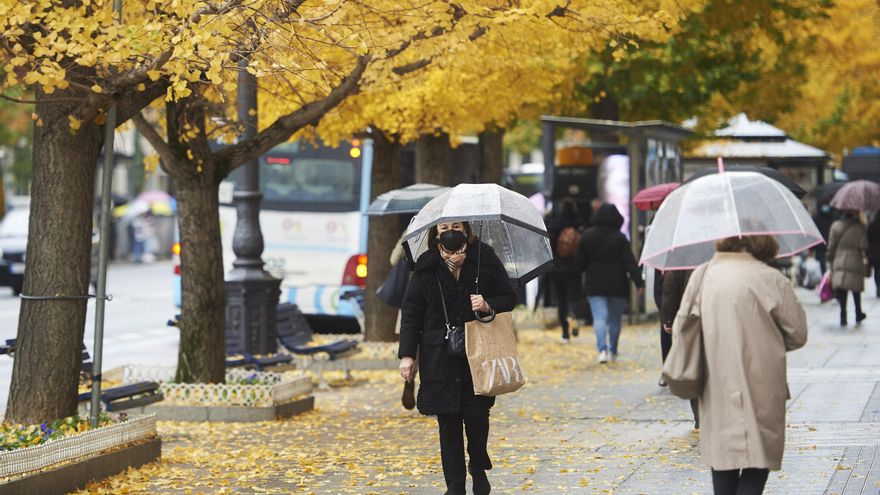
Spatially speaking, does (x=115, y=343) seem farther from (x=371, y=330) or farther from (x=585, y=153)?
(x=585, y=153)

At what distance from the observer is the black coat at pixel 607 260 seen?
55.2 ft

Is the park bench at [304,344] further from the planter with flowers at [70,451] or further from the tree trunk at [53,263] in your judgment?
the tree trunk at [53,263]

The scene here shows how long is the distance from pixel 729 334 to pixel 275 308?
10499 mm

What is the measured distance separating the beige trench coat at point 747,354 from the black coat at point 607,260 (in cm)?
1033

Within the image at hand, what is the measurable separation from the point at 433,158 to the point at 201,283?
263 inches

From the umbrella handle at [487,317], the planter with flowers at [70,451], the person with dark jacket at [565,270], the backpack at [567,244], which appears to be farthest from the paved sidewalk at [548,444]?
the backpack at [567,244]

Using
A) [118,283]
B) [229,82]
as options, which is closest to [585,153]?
[229,82]

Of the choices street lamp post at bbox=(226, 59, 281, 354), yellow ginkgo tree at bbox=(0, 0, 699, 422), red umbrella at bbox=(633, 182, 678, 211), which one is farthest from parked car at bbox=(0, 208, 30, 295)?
red umbrella at bbox=(633, 182, 678, 211)

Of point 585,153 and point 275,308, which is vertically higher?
point 585,153

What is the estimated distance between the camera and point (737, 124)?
35719 mm

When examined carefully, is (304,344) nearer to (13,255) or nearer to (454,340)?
(454,340)

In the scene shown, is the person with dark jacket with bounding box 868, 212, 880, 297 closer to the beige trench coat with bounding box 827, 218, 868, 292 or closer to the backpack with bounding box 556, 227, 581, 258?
the beige trench coat with bounding box 827, 218, 868, 292

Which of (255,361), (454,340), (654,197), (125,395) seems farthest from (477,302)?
(255,361)

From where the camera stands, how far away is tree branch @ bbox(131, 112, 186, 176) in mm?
12438
